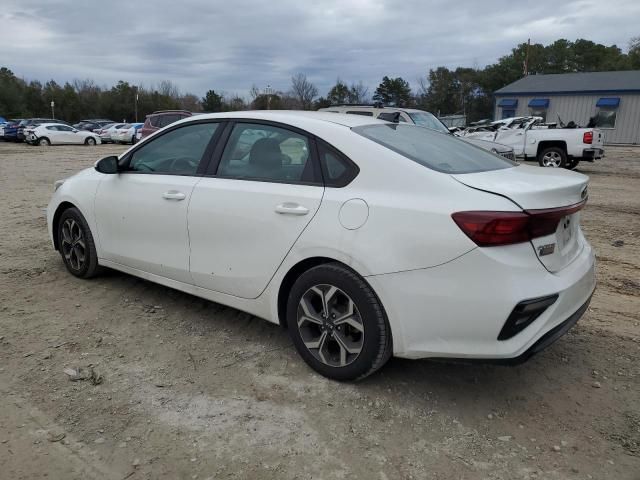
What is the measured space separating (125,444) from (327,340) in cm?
123

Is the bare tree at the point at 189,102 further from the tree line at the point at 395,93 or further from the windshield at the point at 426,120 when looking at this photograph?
the windshield at the point at 426,120

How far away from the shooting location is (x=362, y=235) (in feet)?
9.44

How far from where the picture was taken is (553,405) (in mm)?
3018

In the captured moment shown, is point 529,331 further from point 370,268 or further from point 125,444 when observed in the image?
point 125,444

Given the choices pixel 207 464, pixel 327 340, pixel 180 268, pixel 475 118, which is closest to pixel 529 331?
pixel 327 340

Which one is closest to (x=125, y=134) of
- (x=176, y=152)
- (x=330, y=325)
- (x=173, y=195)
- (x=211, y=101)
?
(x=176, y=152)

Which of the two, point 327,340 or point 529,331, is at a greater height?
point 529,331

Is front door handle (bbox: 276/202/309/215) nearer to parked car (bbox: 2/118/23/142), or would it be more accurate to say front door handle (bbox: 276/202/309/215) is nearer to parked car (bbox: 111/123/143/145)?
parked car (bbox: 111/123/143/145)

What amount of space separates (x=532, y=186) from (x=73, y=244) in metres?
→ 4.03

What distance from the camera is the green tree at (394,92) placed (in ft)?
232

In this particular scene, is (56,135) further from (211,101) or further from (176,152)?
(211,101)

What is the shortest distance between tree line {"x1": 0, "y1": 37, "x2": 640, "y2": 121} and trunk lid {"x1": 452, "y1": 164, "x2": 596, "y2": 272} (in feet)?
188

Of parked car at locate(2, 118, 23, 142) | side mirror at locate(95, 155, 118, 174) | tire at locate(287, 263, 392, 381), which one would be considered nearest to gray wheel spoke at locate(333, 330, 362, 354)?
tire at locate(287, 263, 392, 381)

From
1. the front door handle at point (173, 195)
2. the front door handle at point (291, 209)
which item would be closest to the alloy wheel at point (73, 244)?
the front door handle at point (173, 195)
